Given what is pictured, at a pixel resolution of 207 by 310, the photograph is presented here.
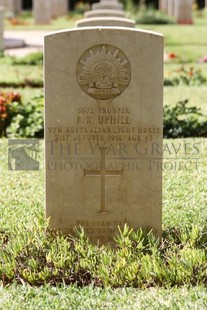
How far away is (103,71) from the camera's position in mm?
4262

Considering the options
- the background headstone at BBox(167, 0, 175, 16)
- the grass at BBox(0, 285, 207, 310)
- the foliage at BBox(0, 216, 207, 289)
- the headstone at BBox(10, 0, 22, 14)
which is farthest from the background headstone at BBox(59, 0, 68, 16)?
the grass at BBox(0, 285, 207, 310)

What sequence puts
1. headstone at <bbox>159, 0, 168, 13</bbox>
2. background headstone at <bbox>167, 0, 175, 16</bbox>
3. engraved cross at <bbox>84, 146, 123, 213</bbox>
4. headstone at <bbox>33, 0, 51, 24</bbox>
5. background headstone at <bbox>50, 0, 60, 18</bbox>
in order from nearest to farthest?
engraved cross at <bbox>84, 146, 123, 213</bbox>, headstone at <bbox>33, 0, 51, 24</bbox>, background headstone at <bbox>167, 0, 175, 16</bbox>, background headstone at <bbox>50, 0, 60, 18</bbox>, headstone at <bbox>159, 0, 168, 13</bbox>

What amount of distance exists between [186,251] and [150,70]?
1132mm

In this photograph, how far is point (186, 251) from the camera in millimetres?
4004

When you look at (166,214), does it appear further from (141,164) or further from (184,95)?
(184,95)

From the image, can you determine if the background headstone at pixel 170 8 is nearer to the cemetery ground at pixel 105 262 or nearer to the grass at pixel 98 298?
the cemetery ground at pixel 105 262

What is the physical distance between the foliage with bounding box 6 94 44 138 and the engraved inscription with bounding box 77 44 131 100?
12.3 ft

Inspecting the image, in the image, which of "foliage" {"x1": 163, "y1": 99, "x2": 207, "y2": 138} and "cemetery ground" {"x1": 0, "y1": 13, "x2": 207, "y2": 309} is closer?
"cemetery ground" {"x1": 0, "y1": 13, "x2": 207, "y2": 309}

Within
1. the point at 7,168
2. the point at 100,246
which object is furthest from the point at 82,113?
the point at 7,168

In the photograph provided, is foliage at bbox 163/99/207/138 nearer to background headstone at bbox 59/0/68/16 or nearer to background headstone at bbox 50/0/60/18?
background headstone at bbox 50/0/60/18

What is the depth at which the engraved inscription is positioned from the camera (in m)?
4.21

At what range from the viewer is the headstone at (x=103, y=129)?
4203 millimetres

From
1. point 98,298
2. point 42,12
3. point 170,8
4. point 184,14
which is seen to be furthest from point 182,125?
point 170,8

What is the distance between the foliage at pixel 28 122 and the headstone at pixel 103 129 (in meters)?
3.61
